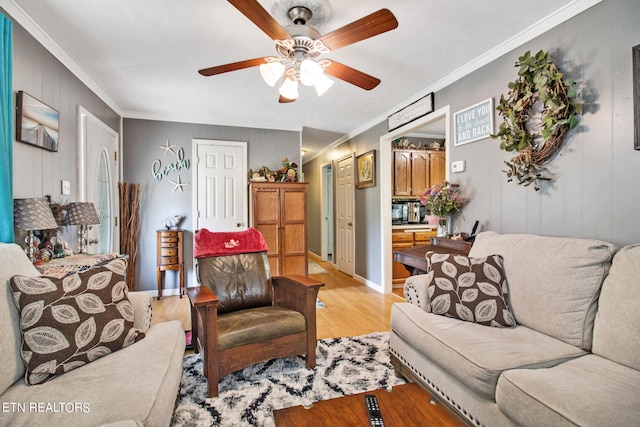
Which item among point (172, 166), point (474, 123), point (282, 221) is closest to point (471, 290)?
point (474, 123)

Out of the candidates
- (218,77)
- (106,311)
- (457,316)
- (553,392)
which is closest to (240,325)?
(106,311)

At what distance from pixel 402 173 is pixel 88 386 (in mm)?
4482

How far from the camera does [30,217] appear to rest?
6.14ft

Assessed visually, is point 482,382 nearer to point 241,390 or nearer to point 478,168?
point 241,390

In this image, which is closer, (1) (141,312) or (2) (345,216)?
(1) (141,312)

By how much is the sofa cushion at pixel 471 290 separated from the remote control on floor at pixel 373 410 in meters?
0.91

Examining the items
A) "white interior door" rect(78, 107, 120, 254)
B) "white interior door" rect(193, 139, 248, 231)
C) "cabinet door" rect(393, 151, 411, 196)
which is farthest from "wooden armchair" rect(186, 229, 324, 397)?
"cabinet door" rect(393, 151, 411, 196)

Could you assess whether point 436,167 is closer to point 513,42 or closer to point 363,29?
point 513,42

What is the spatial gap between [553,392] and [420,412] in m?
0.50

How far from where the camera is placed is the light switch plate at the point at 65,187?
2.56m

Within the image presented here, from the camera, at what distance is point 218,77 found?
292 cm

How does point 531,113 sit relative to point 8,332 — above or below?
above

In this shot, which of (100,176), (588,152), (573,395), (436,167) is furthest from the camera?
(436,167)

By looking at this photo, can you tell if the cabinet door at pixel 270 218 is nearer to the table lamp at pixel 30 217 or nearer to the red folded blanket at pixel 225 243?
the red folded blanket at pixel 225 243
